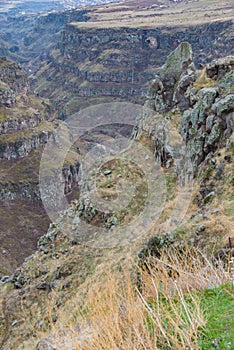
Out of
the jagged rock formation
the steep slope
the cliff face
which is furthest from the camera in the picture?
the cliff face

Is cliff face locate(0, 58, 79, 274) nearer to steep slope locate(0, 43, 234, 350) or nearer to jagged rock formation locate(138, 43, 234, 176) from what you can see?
steep slope locate(0, 43, 234, 350)

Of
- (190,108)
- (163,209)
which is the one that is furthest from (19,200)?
(163,209)

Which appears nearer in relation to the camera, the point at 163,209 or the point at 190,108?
the point at 163,209

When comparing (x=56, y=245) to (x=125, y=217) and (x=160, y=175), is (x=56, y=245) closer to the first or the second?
(x=125, y=217)

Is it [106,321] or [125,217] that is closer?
[106,321]

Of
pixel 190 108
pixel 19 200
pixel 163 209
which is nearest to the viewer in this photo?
pixel 163 209

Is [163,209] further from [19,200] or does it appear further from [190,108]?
[19,200]

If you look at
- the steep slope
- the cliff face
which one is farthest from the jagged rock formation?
the cliff face

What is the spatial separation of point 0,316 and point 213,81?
94.8ft

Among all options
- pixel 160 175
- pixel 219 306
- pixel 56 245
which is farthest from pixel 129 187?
pixel 219 306

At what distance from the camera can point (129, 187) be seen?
38.0 m

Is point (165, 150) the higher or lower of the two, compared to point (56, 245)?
higher

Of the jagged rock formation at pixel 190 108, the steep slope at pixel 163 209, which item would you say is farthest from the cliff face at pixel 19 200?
the jagged rock formation at pixel 190 108

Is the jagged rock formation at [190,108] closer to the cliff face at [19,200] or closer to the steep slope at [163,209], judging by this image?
the steep slope at [163,209]
